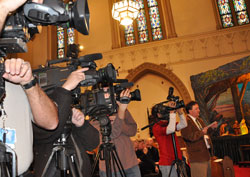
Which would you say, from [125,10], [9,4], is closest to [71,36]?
[125,10]

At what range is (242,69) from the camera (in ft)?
20.3

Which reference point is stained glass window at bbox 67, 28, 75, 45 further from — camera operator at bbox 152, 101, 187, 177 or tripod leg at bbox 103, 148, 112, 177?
tripod leg at bbox 103, 148, 112, 177

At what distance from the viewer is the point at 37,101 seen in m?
1.03

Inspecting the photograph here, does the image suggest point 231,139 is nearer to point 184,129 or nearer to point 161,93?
point 161,93

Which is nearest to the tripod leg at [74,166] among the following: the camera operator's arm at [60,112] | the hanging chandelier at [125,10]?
the camera operator's arm at [60,112]

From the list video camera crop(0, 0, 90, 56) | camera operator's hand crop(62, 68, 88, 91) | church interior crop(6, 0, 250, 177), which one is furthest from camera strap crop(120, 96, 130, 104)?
church interior crop(6, 0, 250, 177)

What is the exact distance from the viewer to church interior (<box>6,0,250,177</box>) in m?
7.78

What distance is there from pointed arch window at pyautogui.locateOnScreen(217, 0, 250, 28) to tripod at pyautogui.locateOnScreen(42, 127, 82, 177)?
30.0ft

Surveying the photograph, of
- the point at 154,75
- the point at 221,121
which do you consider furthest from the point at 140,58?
the point at 221,121

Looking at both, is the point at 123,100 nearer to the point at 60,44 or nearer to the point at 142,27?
the point at 142,27

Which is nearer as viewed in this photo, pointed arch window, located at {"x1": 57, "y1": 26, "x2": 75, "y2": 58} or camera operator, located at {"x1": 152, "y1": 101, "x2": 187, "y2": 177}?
camera operator, located at {"x1": 152, "y1": 101, "x2": 187, "y2": 177}

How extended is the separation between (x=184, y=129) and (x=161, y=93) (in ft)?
20.0

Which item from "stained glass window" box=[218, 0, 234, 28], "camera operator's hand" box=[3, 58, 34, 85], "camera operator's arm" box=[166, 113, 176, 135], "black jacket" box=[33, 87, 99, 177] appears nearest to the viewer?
"camera operator's hand" box=[3, 58, 34, 85]

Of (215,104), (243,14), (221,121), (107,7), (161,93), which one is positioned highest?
(107,7)
